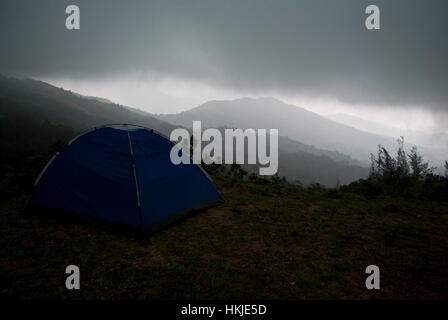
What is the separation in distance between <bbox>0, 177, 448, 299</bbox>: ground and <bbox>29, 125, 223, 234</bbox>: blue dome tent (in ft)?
1.51

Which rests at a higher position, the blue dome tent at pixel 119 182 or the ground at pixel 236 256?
the blue dome tent at pixel 119 182

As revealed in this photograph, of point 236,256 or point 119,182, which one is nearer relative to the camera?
point 236,256

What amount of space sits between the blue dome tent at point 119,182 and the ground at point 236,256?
46cm

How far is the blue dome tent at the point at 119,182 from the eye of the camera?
623 centimetres

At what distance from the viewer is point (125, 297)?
423cm

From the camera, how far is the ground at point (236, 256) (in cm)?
442

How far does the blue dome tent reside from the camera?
6.23m

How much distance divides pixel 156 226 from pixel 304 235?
3879mm

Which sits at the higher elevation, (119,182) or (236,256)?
(119,182)

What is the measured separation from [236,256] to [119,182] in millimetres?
3417

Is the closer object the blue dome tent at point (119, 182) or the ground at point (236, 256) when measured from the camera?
the ground at point (236, 256)

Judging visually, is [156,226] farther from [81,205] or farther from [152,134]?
[152,134]

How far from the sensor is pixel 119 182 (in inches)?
250
